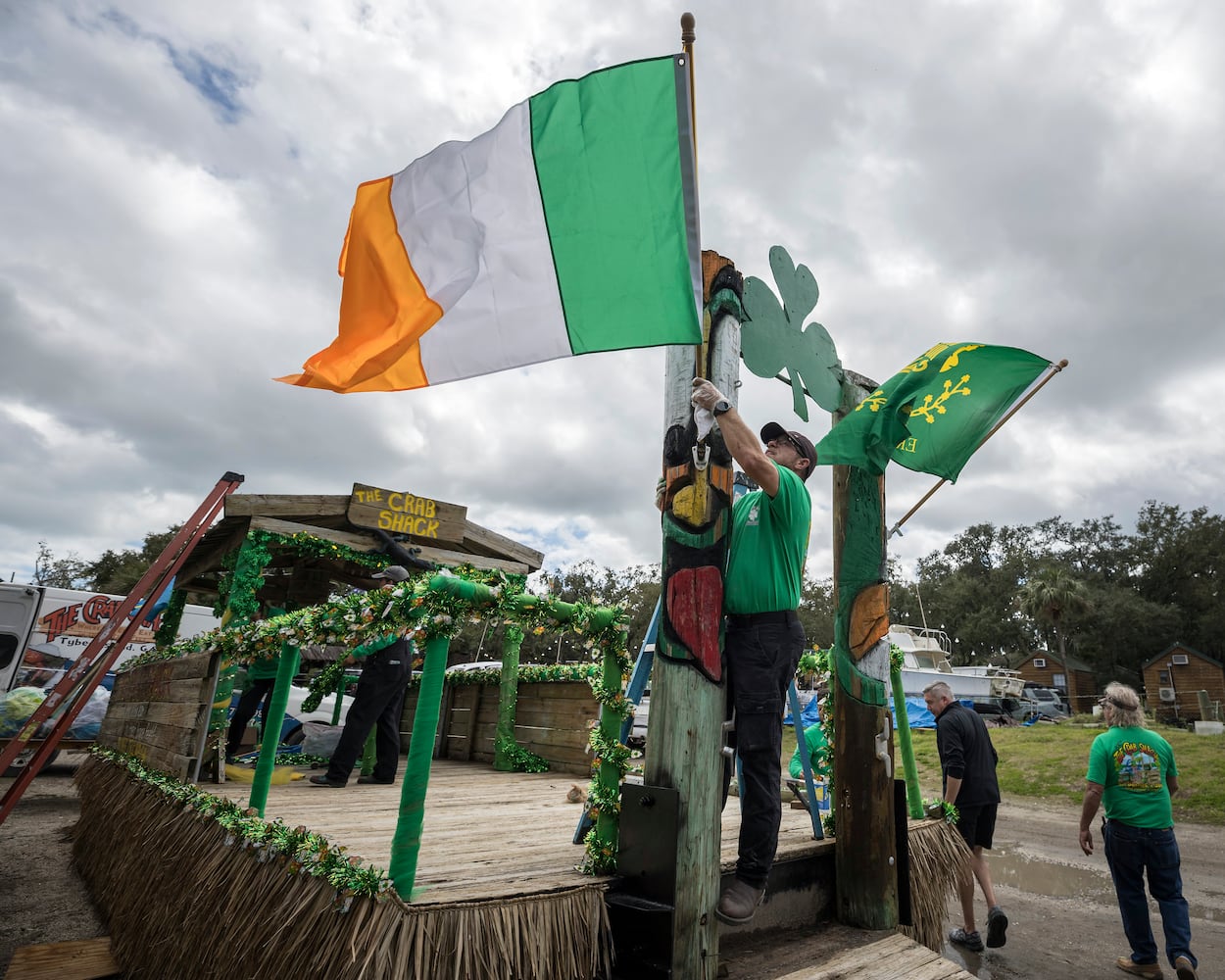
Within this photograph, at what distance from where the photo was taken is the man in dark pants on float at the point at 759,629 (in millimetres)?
2787

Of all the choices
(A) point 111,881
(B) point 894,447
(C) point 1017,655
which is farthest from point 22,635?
(C) point 1017,655

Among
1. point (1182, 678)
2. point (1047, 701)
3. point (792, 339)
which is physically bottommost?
point (792, 339)

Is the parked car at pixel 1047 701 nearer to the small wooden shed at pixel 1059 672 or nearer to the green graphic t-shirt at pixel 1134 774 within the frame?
the small wooden shed at pixel 1059 672

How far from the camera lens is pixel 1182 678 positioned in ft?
127

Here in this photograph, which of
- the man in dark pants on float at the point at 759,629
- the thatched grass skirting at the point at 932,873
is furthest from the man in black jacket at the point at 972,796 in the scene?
the man in dark pants on float at the point at 759,629

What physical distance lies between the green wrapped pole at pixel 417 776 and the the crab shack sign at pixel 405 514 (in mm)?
5945

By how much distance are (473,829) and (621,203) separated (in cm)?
339

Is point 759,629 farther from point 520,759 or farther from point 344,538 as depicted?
point 344,538

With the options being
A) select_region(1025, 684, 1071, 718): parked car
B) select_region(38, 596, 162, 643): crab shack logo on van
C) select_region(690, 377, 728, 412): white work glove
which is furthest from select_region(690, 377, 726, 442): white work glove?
select_region(1025, 684, 1071, 718): parked car

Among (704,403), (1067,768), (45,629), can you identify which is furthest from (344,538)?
(1067,768)

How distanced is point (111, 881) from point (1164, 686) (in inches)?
1938

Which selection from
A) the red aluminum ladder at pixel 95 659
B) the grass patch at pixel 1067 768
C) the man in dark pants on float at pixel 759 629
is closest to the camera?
the man in dark pants on float at pixel 759 629

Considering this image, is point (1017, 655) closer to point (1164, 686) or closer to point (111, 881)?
point (1164, 686)

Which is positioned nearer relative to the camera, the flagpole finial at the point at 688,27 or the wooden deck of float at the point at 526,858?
the wooden deck of float at the point at 526,858
